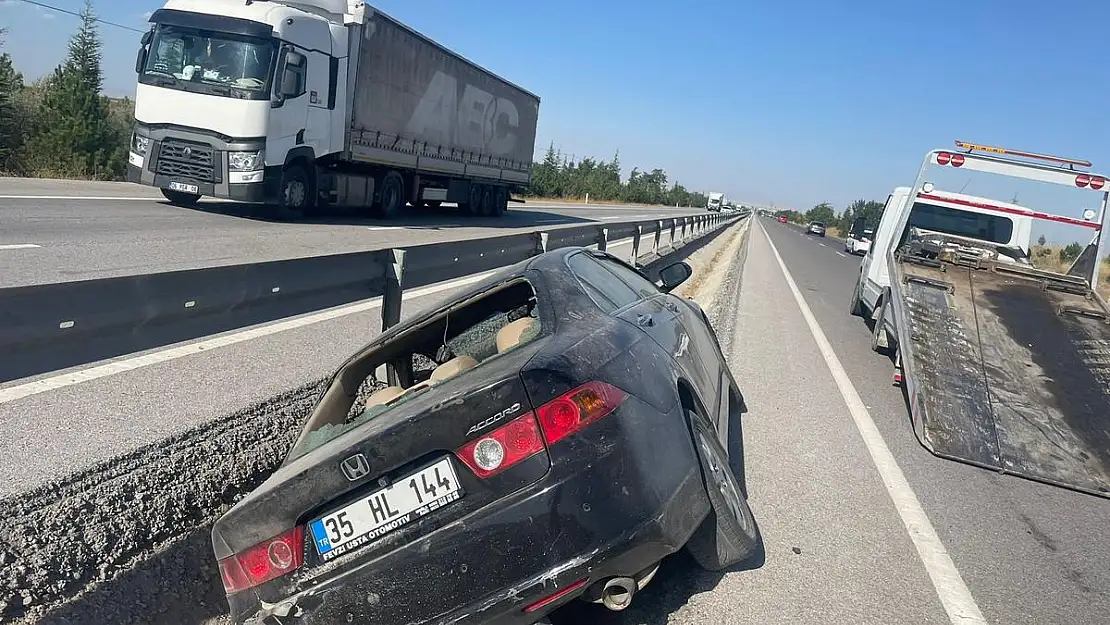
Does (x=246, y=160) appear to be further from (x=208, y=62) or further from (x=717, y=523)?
(x=717, y=523)

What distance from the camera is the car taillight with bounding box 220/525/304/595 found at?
2.32m

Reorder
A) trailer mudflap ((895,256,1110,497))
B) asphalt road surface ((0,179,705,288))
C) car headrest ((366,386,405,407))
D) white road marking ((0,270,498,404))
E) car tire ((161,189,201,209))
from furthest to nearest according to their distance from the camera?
car tire ((161,189,201,209)), asphalt road surface ((0,179,705,288)), trailer mudflap ((895,256,1110,497)), white road marking ((0,270,498,404)), car headrest ((366,386,405,407))

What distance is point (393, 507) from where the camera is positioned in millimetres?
2246

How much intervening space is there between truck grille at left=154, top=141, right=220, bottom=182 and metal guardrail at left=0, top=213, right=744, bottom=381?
32.1 feet

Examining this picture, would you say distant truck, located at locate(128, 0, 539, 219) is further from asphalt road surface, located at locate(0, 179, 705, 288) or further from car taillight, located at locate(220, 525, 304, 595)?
car taillight, located at locate(220, 525, 304, 595)

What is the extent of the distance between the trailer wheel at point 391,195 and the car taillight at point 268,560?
16715 mm

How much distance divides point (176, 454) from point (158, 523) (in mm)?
542

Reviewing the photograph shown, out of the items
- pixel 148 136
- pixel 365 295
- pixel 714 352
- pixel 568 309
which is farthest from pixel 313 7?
pixel 568 309

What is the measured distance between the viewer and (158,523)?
10.3 ft

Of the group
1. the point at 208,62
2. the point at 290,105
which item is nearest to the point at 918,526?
the point at 290,105

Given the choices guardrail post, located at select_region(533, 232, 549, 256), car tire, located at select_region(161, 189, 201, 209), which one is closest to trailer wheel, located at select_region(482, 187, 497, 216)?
car tire, located at select_region(161, 189, 201, 209)

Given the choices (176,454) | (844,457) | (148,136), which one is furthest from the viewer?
(148,136)

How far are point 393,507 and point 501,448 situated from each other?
0.36 m

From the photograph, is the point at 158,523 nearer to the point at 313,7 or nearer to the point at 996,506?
the point at 996,506
